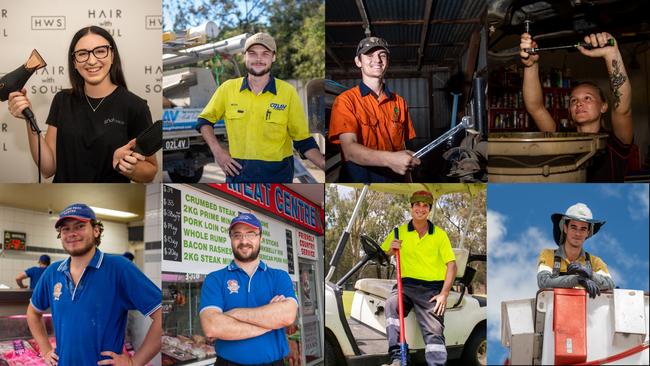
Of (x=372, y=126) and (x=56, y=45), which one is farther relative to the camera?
(x=56, y=45)

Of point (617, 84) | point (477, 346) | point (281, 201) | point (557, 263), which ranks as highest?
point (617, 84)

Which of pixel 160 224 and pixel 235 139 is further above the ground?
pixel 235 139

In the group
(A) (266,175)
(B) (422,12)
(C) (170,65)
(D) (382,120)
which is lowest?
(A) (266,175)

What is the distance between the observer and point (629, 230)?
4.20 m

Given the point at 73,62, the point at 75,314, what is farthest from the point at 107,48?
the point at 75,314

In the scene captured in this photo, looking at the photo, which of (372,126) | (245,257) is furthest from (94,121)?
(372,126)

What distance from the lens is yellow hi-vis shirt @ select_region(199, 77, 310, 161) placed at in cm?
423

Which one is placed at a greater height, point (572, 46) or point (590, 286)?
point (572, 46)

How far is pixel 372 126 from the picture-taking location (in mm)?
4238

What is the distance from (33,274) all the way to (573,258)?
10.5 ft

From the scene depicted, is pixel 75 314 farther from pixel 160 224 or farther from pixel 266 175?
pixel 266 175

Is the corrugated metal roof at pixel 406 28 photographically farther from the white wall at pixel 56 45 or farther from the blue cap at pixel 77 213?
the blue cap at pixel 77 213

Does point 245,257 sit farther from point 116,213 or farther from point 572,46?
point 572,46

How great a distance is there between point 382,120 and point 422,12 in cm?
66
